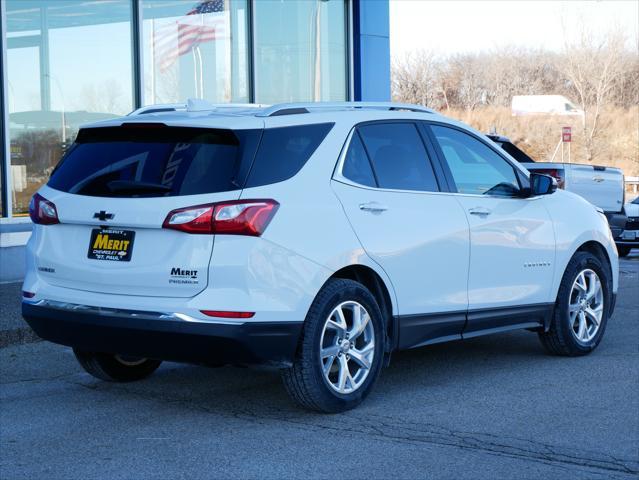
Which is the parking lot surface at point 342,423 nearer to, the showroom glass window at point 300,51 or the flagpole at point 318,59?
the showroom glass window at point 300,51

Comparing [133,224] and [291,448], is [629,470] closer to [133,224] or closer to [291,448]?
[291,448]

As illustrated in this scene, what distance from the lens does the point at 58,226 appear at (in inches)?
244

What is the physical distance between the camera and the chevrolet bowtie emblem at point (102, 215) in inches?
233

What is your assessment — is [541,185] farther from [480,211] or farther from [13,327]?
[13,327]

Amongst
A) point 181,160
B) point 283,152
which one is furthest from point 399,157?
point 181,160

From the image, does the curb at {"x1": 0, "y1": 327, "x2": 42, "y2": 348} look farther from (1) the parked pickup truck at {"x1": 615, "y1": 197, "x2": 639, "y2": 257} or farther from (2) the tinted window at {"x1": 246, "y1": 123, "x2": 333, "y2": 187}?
(1) the parked pickup truck at {"x1": 615, "y1": 197, "x2": 639, "y2": 257}

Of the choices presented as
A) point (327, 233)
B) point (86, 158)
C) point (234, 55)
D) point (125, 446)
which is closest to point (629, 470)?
point (327, 233)

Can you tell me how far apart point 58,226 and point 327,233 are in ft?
5.07

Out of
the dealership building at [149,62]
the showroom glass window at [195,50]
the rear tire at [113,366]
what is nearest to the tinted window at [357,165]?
the rear tire at [113,366]

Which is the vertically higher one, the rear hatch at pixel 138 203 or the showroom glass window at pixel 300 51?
the showroom glass window at pixel 300 51

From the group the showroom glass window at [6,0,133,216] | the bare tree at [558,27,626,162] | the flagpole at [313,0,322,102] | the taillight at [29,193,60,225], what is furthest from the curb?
the bare tree at [558,27,626,162]

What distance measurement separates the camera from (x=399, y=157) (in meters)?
6.86

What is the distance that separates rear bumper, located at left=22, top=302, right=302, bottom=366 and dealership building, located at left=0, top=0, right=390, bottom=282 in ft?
21.6

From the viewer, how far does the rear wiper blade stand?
5832 millimetres
